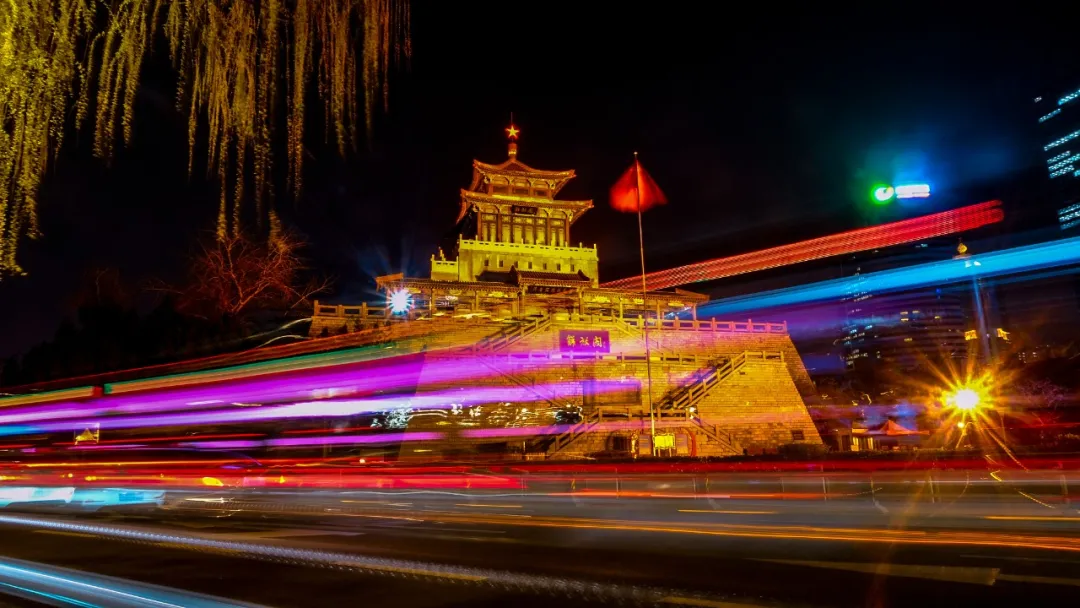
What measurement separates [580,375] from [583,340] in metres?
1.72

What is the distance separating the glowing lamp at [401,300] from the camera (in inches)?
1516

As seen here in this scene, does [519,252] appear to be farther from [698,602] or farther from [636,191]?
[698,602]

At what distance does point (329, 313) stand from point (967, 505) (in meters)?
28.2

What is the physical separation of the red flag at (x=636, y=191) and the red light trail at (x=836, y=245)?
29.7ft

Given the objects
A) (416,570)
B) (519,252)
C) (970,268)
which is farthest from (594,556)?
(519,252)

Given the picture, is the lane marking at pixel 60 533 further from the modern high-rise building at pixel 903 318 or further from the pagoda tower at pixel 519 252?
the pagoda tower at pixel 519 252

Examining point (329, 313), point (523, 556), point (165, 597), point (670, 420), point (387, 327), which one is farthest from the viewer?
point (329, 313)

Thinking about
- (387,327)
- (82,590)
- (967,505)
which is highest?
(387,327)

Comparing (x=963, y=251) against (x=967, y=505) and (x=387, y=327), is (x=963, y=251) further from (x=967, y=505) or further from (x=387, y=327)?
(x=387, y=327)

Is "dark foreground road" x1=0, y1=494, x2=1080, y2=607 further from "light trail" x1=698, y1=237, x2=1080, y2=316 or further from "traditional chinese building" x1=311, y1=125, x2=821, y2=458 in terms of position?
"traditional chinese building" x1=311, y1=125, x2=821, y2=458

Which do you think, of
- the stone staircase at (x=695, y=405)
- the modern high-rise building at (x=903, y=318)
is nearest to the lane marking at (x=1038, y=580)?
the modern high-rise building at (x=903, y=318)

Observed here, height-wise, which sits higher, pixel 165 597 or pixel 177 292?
pixel 177 292

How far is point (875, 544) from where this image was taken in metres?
7.05

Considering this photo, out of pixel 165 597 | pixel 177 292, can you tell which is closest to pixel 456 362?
pixel 177 292
